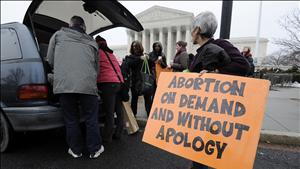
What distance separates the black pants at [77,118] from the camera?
2328 mm

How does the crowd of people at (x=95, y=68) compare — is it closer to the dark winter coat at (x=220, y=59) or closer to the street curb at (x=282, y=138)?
the dark winter coat at (x=220, y=59)

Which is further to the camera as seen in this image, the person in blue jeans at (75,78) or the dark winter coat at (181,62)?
the dark winter coat at (181,62)

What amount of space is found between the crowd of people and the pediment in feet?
178

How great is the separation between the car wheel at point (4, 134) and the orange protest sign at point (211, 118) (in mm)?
1922

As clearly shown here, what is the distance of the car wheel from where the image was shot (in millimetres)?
2486

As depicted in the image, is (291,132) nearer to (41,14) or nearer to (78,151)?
(78,151)

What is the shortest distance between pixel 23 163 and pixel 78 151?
605 mm

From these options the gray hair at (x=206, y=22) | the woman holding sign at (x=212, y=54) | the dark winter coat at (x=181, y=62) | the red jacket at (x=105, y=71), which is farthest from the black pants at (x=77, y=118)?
the dark winter coat at (x=181, y=62)

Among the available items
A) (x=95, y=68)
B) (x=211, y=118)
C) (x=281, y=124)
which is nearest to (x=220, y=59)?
(x=211, y=118)

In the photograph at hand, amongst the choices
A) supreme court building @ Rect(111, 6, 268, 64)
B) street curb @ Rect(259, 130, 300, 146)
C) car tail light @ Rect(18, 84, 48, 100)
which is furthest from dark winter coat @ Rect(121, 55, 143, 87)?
supreme court building @ Rect(111, 6, 268, 64)

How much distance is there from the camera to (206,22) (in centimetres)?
161

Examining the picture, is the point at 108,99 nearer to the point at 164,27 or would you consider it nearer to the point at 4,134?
the point at 4,134

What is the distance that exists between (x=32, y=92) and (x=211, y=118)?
197cm

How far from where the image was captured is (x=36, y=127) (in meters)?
2.30
